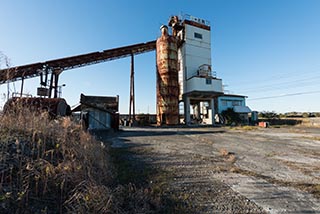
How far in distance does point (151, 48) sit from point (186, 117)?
35.5 ft

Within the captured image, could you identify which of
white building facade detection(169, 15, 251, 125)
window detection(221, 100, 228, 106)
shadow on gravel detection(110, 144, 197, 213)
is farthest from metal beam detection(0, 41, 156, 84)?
shadow on gravel detection(110, 144, 197, 213)

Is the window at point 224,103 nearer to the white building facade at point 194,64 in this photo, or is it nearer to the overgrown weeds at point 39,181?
the white building facade at point 194,64

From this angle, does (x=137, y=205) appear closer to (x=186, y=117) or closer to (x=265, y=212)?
(x=265, y=212)

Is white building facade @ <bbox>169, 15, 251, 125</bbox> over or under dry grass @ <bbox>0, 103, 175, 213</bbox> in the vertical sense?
over

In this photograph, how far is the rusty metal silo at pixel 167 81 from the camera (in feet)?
66.6

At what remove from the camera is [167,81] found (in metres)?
20.5

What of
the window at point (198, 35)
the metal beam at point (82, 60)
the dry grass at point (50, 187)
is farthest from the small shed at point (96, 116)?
→ the window at point (198, 35)

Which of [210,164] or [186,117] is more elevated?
[186,117]

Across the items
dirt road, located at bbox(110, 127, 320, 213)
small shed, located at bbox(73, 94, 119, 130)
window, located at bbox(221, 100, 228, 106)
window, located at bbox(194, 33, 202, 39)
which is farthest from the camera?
window, located at bbox(221, 100, 228, 106)

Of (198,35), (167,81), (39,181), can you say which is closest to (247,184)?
(39,181)

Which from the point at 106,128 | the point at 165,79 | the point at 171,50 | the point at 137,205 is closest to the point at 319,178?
the point at 137,205

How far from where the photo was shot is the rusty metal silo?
2030 cm

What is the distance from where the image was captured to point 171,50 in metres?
21.0

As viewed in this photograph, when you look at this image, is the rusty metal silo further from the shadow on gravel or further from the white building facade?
the shadow on gravel
